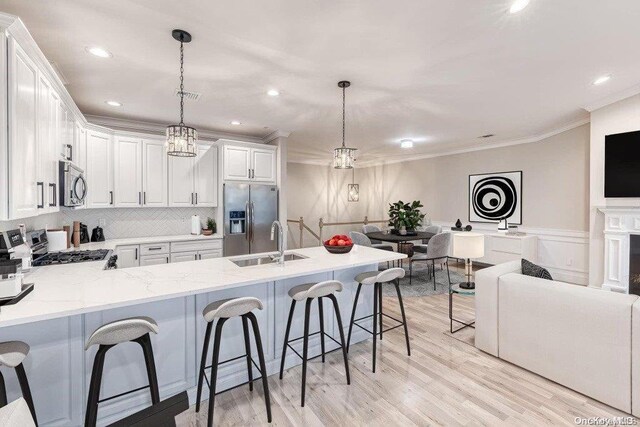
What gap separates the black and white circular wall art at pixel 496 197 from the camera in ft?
19.4

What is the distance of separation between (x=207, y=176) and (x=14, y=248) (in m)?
2.86

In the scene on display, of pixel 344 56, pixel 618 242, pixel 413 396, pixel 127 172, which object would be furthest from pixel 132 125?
pixel 618 242

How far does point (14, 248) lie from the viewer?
2.20m

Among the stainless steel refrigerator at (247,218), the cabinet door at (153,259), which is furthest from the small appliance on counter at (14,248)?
the stainless steel refrigerator at (247,218)

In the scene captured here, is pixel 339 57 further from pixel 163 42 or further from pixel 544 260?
pixel 544 260

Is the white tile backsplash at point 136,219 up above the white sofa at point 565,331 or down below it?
above

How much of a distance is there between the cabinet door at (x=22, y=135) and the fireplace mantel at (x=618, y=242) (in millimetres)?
6101

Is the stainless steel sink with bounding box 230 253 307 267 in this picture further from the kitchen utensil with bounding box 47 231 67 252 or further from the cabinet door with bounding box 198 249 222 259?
the cabinet door with bounding box 198 249 222 259

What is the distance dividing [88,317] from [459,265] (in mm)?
6346

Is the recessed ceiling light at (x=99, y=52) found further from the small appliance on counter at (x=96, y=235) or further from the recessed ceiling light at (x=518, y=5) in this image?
the recessed ceiling light at (x=518, y=5)

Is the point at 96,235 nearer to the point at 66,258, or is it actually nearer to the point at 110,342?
the point at 66,258

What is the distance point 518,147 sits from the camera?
588 centimetres

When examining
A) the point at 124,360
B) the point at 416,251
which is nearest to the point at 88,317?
the point at 124,360
